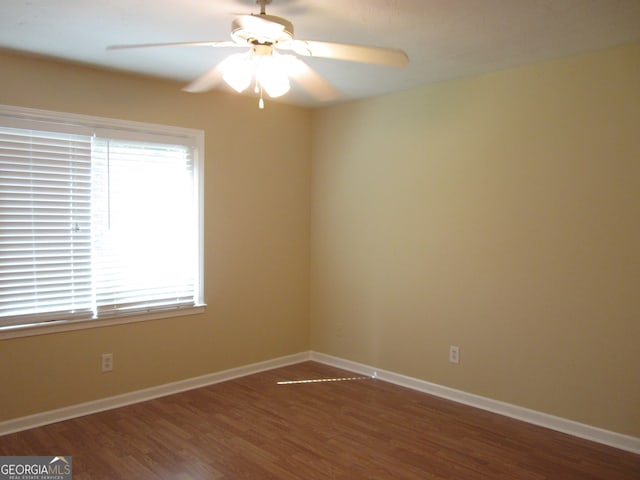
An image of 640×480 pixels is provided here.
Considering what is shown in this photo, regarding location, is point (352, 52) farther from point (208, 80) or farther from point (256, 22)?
point (208, 80)

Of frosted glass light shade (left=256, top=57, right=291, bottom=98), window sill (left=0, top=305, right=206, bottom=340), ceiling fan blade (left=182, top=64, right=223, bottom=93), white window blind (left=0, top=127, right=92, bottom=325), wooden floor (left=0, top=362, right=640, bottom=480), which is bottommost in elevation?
wooden floor (left=0, top=362, right=640, bottom=480)

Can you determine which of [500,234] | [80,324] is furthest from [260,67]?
[80,324]

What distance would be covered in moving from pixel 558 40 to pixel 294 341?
3269mm

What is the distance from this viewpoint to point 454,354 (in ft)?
12.6

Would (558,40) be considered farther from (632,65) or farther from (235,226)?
(235,226)

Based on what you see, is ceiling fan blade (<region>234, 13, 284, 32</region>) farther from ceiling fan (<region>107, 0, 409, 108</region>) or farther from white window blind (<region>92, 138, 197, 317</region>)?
white window blind (<region>92, 138, 197, 317</region>)

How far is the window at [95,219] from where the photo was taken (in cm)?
325

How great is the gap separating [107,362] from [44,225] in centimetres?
105

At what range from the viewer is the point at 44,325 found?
11.0ft

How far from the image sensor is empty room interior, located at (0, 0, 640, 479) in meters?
3.05

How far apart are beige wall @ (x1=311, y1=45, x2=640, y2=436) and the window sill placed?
1.42 meters

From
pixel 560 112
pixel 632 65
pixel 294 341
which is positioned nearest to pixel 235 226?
pixel 294 341

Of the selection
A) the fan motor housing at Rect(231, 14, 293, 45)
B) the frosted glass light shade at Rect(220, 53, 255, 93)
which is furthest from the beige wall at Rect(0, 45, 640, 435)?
the fan motor housing at Rect(231, 14, 293, 45)

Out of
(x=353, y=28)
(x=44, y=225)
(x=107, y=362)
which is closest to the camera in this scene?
(x=353, y=28)
